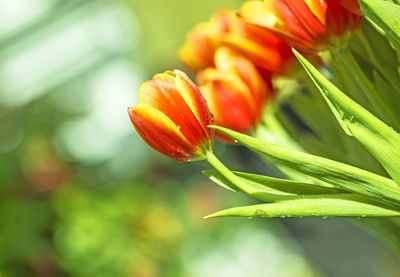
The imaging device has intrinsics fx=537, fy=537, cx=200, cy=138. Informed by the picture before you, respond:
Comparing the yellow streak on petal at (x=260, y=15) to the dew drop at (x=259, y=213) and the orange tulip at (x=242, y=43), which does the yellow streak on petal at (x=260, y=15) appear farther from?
the dew drop at (x=259, y=213)

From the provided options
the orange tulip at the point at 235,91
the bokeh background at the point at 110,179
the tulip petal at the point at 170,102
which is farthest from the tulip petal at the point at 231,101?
the bokeh background at the point at 110,179

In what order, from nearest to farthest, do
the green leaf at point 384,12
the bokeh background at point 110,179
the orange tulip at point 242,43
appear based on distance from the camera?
the green leaf at point 384,12 → the orange tulip at point 242,43 → the bokeh background at point 110,179

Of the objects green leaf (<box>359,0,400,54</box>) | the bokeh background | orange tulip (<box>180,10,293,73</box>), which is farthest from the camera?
the bokeh background

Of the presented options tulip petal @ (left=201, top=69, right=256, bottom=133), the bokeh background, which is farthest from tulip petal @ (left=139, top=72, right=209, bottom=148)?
the bokeh background

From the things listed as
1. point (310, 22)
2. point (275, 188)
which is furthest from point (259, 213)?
point (310, 22)

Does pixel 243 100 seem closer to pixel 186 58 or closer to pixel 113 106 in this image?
pixel 186 58

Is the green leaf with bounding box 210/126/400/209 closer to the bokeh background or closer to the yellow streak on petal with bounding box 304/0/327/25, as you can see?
the yellow streak on petal with bounding box 304/0/327/25

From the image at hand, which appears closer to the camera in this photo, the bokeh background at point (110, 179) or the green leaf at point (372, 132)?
the green leaf at point (372, 132)
